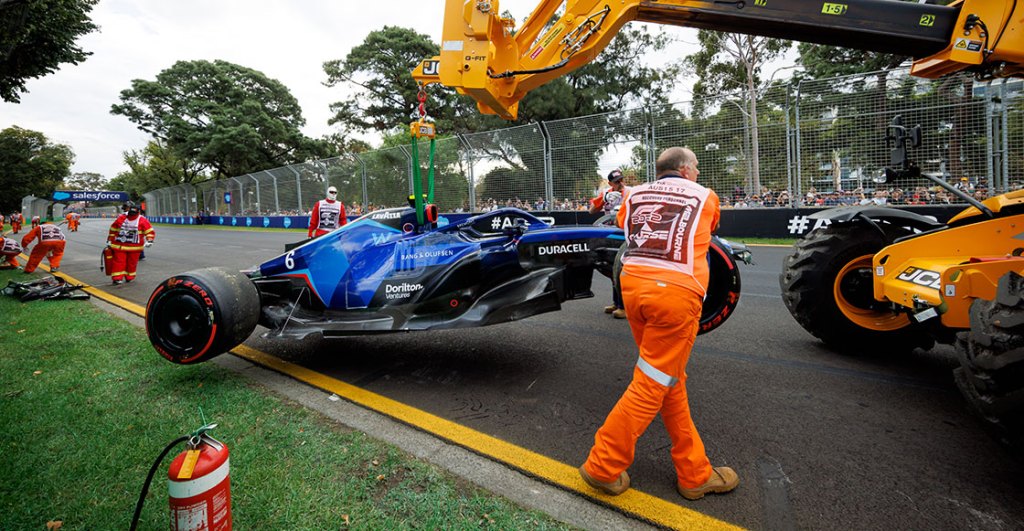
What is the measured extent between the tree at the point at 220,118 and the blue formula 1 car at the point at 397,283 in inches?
1600

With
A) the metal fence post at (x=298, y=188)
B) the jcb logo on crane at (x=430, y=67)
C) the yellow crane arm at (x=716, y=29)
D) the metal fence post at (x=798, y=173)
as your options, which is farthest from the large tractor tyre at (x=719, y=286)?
the metal fence post at (x=298, y=188)

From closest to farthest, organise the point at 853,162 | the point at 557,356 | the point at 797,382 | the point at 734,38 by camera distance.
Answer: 1. the point at 797,382
2. the point at 557,356
3. the point at 853,162
4. the point at 734,38

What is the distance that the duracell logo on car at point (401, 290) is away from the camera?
12.6 ft

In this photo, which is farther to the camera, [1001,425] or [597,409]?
[597,409]

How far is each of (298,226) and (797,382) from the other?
86.2 feet

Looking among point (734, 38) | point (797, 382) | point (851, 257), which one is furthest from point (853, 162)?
point (734, 38)

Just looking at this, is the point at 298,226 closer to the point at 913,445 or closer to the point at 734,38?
the point at 734,38

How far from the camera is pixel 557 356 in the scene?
4195 mm

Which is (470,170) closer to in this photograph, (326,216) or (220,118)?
(326,216)

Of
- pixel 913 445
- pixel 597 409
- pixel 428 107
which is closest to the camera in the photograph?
pixel 913 445

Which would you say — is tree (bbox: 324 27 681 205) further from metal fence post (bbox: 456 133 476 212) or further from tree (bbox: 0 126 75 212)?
tree (bbox: 0 126 75 212)

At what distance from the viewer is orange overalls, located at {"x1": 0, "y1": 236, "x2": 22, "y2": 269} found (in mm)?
10859

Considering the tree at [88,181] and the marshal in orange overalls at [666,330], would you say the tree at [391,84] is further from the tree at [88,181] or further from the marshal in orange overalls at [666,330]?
the tree at [88,181]

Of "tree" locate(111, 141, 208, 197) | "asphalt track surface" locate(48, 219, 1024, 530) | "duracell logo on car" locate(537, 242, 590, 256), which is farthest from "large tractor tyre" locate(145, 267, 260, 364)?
"tree" locate(111, 141, 208, 197)
